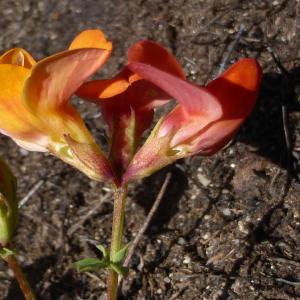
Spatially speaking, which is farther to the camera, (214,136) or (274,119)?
(274,119)

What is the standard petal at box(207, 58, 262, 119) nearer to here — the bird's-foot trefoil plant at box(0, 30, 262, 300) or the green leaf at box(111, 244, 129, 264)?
the bird's-foot trefoil plant at box(0, 30, 262, 300)

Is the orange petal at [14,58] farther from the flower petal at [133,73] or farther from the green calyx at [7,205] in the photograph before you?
the green calyx at [7,205]

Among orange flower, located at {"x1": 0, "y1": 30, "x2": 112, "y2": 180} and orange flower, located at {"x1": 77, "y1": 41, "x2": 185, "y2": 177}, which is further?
orange flower, located at {"x1": 77, "y1": 41, "x2": 185, "y2": 177}

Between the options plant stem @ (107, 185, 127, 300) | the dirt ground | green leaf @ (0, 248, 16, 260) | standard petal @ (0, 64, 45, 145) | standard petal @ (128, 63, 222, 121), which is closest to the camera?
standard petal @ (128, 63, 222, 121)

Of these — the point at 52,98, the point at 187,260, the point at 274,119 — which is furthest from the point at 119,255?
the point at 274,119

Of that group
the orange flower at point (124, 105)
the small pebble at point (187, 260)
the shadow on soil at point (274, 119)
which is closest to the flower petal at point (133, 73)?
the orange flower at point (124, 105)

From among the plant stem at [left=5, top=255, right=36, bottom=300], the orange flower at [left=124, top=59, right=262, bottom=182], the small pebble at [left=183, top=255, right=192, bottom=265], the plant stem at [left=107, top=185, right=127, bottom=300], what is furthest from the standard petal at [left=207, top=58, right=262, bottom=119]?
the small pebble at [left=183, top=255, right=192, bottom=265]

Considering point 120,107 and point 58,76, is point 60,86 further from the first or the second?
point 120,107

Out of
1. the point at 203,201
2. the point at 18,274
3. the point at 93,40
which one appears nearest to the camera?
the point at 93,40
